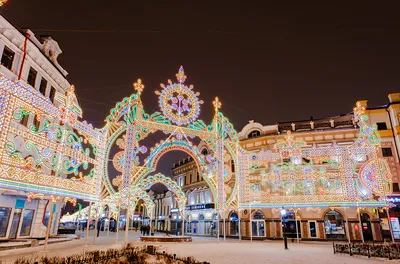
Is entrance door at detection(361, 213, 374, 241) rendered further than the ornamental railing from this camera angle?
Yes

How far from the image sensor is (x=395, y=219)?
28.5m

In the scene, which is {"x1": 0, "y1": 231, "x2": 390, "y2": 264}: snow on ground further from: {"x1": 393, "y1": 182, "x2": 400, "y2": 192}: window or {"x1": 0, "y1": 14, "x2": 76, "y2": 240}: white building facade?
{"x1": 393, "y1": 182, "x2": 400, "y2": 192}: window

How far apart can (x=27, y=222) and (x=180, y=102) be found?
1498 cm

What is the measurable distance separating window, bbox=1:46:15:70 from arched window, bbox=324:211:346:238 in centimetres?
3267

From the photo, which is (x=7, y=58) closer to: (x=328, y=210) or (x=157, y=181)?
(x=157, y=181)

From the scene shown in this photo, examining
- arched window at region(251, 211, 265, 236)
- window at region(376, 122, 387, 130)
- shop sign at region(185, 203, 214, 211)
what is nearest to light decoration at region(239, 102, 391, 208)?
arched window at region(251, 211, 265, 236)

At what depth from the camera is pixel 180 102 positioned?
21.1m

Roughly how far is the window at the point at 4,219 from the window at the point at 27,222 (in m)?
1.58

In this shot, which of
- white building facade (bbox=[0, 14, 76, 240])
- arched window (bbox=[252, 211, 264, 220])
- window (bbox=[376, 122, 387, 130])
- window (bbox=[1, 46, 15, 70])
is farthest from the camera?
arched window (bbox=[252, 211, 264, 220])

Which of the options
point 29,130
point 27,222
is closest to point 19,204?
point 27,222

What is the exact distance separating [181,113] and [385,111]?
85.9 ft

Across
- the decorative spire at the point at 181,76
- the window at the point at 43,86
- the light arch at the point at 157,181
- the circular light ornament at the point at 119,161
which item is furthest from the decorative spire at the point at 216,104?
the window at the point at 43,86

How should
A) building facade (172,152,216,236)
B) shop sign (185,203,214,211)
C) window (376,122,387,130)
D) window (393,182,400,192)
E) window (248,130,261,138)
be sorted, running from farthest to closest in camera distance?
1. building facade (172,152,216,236)
2. shop sign (185,203,214,211)
3. window (248,130,261,138)
4. window (376,122,387,130)
5. window (393,182,400,192)

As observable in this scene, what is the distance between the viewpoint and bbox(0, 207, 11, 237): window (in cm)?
1848
